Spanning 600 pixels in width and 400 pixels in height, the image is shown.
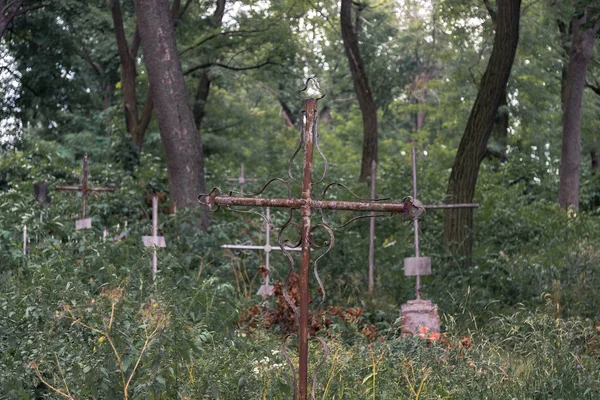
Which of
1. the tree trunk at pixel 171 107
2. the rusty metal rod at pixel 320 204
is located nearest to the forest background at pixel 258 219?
the tree trunk at pixel 171 107

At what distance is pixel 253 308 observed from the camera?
33.3 feet

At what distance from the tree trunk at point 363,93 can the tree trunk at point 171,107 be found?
6.99 meters

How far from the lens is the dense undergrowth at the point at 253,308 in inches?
245

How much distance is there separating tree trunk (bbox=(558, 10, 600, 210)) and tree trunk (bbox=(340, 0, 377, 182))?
A: 4509 millimetres

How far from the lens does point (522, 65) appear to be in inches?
988

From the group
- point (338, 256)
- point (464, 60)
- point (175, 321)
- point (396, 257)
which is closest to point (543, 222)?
point (396, 257)

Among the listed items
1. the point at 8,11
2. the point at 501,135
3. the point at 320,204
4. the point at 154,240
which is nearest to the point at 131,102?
the point at 8,11

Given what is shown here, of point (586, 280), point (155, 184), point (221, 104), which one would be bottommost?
point (586, 280)

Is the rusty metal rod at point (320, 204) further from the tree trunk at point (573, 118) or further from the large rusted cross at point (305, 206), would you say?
the tree trunk at point (573, 118)

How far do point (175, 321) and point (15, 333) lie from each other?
4.84ft

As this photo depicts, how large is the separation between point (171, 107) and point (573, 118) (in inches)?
437

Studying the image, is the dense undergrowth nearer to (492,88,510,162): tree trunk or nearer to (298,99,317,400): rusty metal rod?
(298,99,317,400): rusty metal rod

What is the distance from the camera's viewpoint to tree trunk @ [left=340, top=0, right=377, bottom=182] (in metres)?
20.6

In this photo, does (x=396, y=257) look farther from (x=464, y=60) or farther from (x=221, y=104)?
(x=221, y=104)
